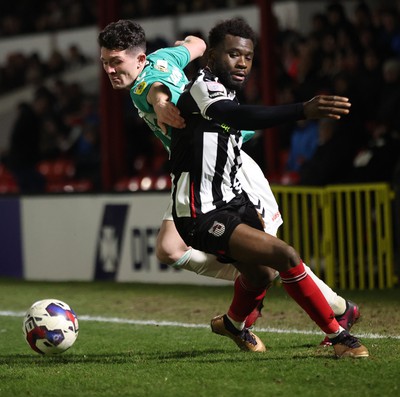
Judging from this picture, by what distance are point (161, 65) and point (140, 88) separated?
325 millimetres

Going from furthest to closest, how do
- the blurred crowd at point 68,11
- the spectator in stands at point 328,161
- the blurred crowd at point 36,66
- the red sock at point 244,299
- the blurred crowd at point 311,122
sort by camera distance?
the blurred crowd at point 36,66
the blurred crowd at point 68,11
the blurred crowd at point 311,122
the spectator in stands at point 328,161
the red sock at point 244,299

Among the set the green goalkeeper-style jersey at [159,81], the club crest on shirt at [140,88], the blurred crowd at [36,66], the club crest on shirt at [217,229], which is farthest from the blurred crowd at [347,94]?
the blurred crowd at [36,66]

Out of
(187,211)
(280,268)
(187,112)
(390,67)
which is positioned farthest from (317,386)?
(390,67)

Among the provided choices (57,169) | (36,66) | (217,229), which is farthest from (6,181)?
(217,229)

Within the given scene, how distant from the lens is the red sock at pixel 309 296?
5652 mm

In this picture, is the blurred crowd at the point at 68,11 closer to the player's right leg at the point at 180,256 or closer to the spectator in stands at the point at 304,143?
the spectator in stands at the point at 304,143

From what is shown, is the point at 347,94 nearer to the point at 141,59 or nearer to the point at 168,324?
the point at 168,324

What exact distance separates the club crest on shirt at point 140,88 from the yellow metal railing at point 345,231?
13.3 feet

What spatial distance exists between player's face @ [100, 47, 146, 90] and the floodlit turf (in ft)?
5.41

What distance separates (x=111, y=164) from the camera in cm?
1225

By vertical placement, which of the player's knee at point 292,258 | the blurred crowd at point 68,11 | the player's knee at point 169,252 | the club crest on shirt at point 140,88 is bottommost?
the player's knee at point 169,252

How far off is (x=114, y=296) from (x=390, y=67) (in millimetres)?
3638

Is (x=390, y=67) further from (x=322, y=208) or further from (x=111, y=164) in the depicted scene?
(x=111, y=164)

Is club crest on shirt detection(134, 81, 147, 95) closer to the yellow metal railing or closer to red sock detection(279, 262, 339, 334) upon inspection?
red sock detection(279, 262, 339, 334)
